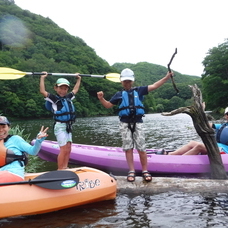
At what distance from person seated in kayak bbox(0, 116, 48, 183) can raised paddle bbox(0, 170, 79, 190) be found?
0.16 meters

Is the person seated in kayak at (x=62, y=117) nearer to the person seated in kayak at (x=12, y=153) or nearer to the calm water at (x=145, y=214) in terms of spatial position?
the person seated in kayak at (x=12, y=153)

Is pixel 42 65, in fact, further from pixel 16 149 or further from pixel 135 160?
pixel 16 149

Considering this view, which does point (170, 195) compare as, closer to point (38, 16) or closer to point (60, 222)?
point (60, 222)

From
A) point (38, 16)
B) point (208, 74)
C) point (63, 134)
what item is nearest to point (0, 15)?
point (38, 16)

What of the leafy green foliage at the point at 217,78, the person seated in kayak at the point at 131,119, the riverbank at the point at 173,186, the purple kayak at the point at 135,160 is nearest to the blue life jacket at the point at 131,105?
the person seated in kayak at the point at 131,119

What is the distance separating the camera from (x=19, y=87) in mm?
45031

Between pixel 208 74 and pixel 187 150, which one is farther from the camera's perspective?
pixel 208 74

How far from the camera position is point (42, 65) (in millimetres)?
59094

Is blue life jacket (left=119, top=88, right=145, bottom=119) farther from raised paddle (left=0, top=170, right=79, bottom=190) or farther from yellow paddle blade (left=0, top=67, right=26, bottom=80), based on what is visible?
yellow paddle blade (left=0, top=67, right=26, bottom=80)

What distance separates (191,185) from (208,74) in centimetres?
3200

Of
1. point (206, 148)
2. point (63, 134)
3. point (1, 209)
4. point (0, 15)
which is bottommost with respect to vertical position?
point (1, 209)

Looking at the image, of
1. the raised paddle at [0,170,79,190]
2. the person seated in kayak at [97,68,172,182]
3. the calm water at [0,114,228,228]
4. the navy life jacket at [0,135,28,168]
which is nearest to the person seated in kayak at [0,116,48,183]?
the navy life jacket at [0,135,28,168]

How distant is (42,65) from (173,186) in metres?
59.2

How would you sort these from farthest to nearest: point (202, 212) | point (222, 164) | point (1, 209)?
1. point (222, 164)
2. point (202, 212)
3. point (1, 209)
